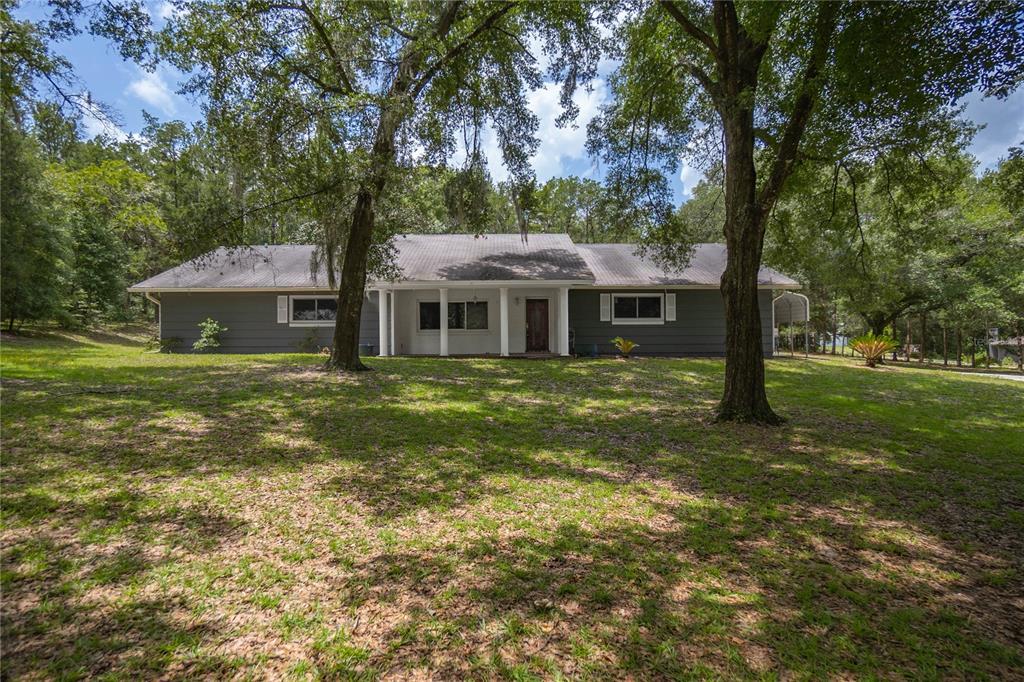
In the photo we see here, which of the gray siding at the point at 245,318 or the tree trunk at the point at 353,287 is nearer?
the tree trunk at the point at 353,287

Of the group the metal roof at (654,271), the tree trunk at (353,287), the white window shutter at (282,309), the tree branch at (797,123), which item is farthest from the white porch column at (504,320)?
the tree branch at (797,123)

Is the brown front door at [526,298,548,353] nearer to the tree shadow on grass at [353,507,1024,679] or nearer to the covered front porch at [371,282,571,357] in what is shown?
the covered front porch at [371,282,571,357]

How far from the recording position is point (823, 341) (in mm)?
28156

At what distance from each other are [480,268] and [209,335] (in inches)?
362

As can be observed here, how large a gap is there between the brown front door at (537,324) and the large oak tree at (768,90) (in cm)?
664

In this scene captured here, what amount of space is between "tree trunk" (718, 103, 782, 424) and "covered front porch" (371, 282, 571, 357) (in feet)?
28.6

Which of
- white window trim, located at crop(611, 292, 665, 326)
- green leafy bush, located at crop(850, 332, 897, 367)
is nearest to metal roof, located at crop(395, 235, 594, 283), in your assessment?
white window trim, located at crop(611, 292, 665, 326)

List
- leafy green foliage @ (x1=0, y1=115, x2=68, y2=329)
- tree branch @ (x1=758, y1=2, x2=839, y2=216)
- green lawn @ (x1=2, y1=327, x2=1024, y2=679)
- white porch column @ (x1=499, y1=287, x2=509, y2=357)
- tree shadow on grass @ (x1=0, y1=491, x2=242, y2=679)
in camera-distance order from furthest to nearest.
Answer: leafy green foliage @ (x1=0, y1=115, x2=68, y2=329) → white porch column @ (x1=499, y1=287, x2=509, y2=357) → tree branch @ (x1=758, y1=2, x2=839, y2=216) → green lawn @ (x1=2, y1=327, x2=1024, y2=679) → tree shadow on grass @ (x1=0, y1=491, x2=242, y2=679)

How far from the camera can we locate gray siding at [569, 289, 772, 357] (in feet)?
51.2

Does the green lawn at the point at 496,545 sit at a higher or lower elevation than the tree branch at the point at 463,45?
lower

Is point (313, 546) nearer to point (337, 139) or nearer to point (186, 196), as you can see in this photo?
point (337, 139)

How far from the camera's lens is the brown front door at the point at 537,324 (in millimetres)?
15539

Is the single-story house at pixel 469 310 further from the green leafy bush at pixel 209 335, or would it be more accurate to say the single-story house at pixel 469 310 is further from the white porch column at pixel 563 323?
the white porch column at pixel 563 323

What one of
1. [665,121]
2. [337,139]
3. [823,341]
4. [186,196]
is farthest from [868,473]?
[823,341]
